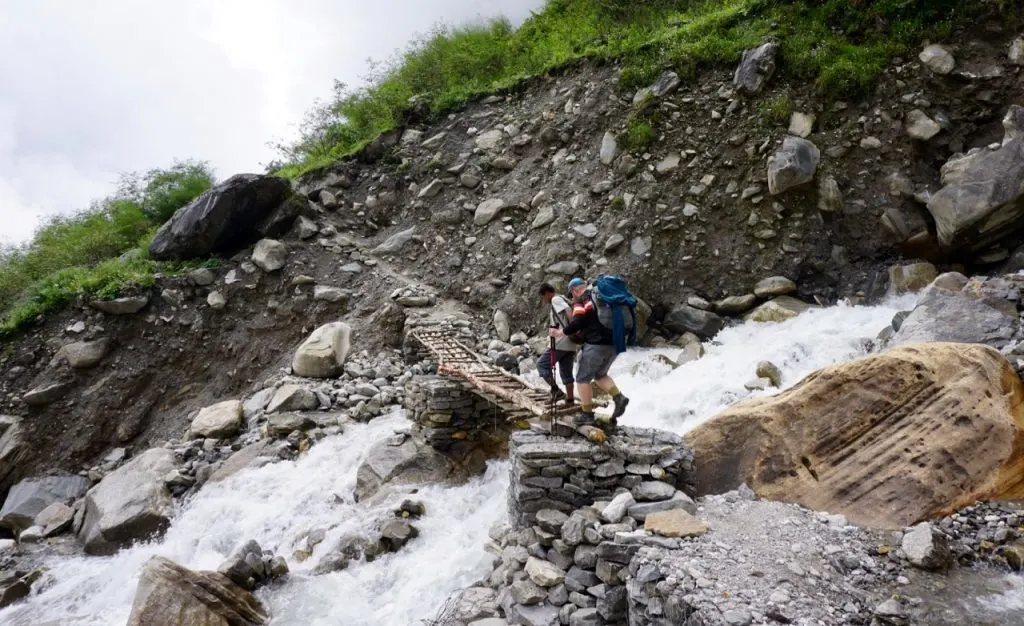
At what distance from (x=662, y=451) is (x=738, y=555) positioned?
158 centimetres

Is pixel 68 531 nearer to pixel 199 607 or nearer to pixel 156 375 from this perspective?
pixel 156 375

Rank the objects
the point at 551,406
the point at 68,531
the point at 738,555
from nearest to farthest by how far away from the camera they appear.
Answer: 1. the point at 738,555
2. the point at 551,406
3. the point at 68,531

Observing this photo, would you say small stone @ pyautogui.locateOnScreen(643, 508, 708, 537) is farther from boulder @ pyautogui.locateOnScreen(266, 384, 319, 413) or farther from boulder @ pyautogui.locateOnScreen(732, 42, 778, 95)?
boulder @ pyautogui.locateOnScreen(732, 42, 778, 95)

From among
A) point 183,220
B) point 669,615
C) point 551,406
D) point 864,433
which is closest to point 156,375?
point 183,220

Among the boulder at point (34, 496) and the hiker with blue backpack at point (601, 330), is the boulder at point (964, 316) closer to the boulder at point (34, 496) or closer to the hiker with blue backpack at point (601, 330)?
the hiker with blue backpack at point (601, 330)

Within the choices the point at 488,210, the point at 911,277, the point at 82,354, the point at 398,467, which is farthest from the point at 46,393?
the point at 911,277

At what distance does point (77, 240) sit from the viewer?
1805 cm

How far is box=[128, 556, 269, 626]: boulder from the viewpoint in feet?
18.8

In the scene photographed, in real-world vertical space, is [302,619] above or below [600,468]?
below

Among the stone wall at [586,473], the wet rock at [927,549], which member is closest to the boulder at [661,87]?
the stone wall at [586,473]

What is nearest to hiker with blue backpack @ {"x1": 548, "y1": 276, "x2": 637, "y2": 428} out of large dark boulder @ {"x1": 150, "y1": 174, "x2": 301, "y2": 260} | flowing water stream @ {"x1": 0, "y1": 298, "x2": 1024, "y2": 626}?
flowing water stream @ {"x1": 0, "y1": 298, "x2": 1024, "y2": 626}

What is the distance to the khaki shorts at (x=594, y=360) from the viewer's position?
19.9 feet

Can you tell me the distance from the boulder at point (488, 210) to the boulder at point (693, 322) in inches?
233

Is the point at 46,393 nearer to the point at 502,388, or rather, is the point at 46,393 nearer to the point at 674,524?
the point at 502,388
